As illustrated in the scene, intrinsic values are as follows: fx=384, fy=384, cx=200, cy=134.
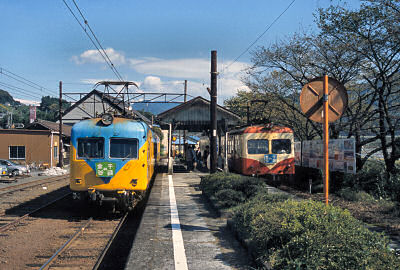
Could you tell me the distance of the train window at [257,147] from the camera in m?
18.1

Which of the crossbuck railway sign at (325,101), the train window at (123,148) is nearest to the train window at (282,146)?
the train window at (123,148)

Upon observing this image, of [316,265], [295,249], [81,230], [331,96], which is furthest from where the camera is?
[81,230]

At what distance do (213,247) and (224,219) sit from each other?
263 cm

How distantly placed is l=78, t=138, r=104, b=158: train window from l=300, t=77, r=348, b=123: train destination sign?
654cm

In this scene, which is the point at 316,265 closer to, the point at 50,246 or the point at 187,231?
the point at 187,231

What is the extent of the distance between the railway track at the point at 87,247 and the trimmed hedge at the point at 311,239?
9.20 ft

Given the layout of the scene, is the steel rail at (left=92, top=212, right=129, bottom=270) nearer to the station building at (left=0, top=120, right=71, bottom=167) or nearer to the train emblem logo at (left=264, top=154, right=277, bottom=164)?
the train emblem logo at (left=264, top=154, right=277, bottom=164)

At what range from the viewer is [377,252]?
440cm

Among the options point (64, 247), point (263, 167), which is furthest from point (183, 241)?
point (263, 167)

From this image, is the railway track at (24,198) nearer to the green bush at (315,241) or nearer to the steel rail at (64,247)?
the steel rail at (64,247)

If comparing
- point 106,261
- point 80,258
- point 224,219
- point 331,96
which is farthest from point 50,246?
point 331,96

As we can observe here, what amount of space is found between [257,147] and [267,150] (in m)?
0.51

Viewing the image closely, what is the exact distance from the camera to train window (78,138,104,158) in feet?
35.3

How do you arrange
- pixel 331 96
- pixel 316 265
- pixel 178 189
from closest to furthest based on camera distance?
pixel 316 265, pixel 331 96, pixel 178 189
